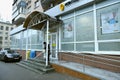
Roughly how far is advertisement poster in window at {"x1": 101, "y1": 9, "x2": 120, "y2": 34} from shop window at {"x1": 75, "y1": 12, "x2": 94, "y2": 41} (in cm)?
78

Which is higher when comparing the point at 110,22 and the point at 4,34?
the point at 4,34

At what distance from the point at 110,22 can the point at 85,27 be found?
169cm

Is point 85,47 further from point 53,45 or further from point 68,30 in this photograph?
point 53,45

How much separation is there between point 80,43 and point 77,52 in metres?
0.65

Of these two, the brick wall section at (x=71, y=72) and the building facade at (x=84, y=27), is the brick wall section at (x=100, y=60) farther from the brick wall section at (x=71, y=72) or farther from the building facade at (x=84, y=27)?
the brick wall section at (x=71, y=72)

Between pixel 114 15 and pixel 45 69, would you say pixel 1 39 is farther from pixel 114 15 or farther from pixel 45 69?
pixel 114 15

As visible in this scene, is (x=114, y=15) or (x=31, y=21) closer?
(x=114, y=15)

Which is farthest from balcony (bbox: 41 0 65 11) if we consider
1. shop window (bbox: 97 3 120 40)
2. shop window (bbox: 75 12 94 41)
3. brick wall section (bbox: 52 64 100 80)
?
brick wall section (bbox: 52 64 100 80)

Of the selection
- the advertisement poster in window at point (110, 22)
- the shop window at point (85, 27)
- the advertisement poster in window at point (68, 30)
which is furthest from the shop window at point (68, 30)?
the advertisement poster in window at point (110, 22)

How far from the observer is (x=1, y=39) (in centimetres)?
4447

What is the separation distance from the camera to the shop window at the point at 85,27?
705 cm

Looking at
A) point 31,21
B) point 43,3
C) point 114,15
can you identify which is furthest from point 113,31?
point 43,3

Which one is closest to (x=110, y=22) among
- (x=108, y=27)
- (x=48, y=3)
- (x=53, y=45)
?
(x=108, y=27)

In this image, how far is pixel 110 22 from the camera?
6117 mm
